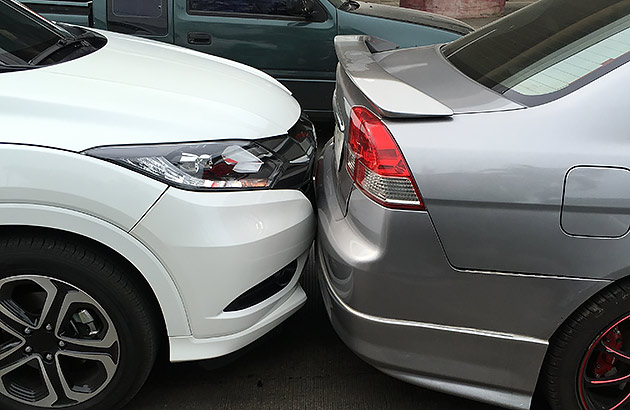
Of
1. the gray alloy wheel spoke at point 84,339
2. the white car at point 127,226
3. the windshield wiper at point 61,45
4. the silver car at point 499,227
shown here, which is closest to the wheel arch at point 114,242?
the white car at point 127,226

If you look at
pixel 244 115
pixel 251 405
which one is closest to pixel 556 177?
pixel 244 115

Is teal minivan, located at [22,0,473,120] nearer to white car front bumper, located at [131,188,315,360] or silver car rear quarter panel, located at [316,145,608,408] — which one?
white car front bumper, located at [131,188,315,360]

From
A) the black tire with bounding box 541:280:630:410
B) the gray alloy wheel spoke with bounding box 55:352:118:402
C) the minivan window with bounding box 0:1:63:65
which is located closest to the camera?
the black tire with bounding box 541:280:630:410

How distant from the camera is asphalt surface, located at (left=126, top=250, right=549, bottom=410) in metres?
2.58

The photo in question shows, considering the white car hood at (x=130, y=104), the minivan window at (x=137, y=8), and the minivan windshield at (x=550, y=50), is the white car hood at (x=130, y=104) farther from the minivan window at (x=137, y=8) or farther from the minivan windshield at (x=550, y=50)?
the minivan window at (x=137, y=8)

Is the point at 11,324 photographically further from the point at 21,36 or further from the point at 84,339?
the point at 21,36

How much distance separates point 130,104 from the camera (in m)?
2.28

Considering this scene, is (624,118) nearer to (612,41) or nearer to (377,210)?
Answer: (612,41)

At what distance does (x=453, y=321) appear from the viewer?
216cm

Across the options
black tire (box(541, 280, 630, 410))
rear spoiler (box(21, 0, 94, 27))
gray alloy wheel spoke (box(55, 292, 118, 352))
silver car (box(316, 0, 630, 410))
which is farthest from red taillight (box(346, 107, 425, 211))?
rear spoiler (box(21, 0, 94, 27))

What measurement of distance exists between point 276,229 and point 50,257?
2.51ft

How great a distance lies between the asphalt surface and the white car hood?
864 millimetres

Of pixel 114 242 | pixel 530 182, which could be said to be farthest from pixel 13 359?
pixel 530 182

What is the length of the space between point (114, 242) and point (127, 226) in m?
0.07
